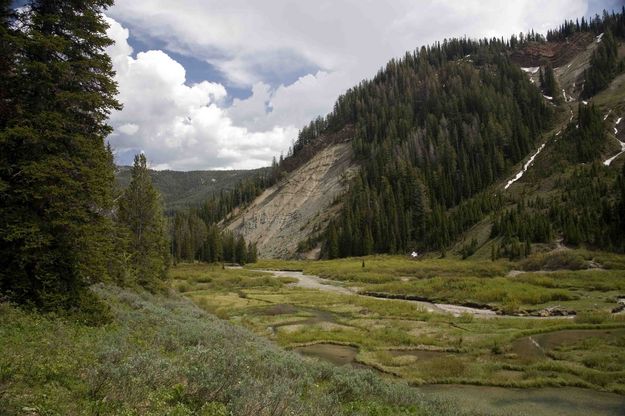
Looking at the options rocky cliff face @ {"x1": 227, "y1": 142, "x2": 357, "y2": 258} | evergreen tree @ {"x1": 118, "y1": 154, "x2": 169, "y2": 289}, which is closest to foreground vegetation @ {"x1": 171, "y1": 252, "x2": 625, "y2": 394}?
evergreen tree @ {"x1": 118, "y1": 154, "x2": 169, "y2": 289}

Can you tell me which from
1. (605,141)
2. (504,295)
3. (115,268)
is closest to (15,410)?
(115,268)

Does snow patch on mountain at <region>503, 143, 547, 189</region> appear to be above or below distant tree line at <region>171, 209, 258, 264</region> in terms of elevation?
above

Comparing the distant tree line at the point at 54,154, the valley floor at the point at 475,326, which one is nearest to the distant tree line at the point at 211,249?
the valley floor at the point at 475,326

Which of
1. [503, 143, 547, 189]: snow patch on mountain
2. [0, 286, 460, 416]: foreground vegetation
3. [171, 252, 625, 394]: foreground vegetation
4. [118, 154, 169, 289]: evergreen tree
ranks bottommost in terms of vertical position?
[171, 252, 625, 394]: foreground vegetation

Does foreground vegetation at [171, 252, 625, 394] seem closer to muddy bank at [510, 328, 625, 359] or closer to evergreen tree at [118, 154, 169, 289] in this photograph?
muddy bank at [510, 328, 625, 359]

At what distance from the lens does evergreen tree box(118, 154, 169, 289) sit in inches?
1517

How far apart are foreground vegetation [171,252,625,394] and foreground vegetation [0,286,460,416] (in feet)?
31.4

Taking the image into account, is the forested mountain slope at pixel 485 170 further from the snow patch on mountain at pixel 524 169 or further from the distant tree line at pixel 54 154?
the distant tree line at pixel 54 154

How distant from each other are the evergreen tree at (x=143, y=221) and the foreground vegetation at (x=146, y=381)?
24.5 meters

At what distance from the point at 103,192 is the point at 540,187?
115999mm

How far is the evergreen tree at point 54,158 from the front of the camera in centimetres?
1422

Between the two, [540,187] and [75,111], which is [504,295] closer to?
[75,111]

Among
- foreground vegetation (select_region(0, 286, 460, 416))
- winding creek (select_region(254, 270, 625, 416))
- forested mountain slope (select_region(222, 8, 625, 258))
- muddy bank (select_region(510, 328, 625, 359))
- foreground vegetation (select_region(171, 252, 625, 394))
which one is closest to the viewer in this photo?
foreground vegetation (select_region(0, 286, 460, 416))

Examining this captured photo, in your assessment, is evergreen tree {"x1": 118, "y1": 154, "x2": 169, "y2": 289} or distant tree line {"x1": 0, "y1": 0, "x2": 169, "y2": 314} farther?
evergreen tree {"x1": 118, "y1": 154, "x2": 169, "y2": 289}
